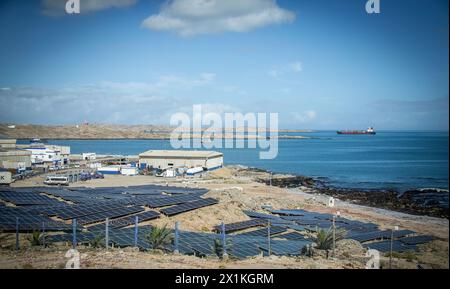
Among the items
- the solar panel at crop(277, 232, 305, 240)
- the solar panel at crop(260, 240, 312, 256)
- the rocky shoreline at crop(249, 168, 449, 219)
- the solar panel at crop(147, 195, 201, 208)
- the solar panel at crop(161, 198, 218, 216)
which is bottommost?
the rocky shoreline at crop(249, 168, 449, 219)

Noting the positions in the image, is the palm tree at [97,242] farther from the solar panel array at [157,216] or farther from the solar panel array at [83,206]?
the solar panel array at [83,206]

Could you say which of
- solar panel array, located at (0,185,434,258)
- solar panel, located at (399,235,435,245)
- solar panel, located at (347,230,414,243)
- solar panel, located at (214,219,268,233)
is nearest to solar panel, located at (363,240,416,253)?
solar panel array, located at (0,185,434,258)

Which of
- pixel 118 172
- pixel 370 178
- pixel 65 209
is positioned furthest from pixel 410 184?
pixel 65 209

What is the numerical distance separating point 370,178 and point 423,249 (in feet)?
98.1

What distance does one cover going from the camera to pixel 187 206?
17.1 metres

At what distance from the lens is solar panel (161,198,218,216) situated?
52.4 ft

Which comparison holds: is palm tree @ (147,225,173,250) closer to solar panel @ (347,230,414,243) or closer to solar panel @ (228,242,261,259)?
solar panel @ (228,242,261,259)

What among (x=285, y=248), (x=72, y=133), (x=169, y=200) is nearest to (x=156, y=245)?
(x=285, y=248)

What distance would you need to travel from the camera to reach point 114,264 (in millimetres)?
7605

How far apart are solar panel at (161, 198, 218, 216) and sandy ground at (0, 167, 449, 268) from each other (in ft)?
0.80

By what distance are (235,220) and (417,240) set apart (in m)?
7.41

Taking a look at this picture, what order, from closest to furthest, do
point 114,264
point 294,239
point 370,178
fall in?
point 114,264 → point 294,239 → point 370,178
